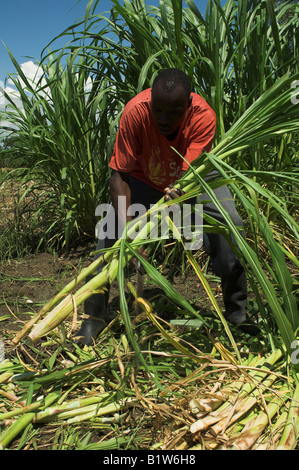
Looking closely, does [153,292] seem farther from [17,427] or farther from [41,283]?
[17,427]

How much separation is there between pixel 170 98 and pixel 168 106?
0.03 metres

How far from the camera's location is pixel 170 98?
4.95 ft

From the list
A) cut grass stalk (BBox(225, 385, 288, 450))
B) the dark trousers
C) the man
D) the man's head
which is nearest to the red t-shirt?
the man

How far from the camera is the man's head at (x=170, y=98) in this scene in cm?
151

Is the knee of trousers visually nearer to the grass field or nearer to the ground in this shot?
the grass field

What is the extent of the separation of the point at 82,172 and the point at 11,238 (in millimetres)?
743

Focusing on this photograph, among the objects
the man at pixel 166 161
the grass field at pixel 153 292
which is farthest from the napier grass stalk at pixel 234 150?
the man at pixel 166 161

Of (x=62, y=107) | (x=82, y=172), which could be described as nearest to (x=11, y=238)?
(x=82, y=172)

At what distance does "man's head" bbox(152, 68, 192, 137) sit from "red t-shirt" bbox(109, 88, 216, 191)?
13 centimetres

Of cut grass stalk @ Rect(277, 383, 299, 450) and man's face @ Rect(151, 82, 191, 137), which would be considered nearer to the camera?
cut grass stalk @ Rect(277, 383, 299, 450)

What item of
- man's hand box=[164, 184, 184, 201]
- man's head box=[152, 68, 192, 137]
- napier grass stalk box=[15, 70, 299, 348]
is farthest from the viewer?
man's head box=[152, 68, 192, 137]

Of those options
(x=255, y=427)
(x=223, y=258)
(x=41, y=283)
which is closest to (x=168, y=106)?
(x=223, y=258)

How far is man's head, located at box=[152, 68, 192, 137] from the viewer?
4.96 feet
